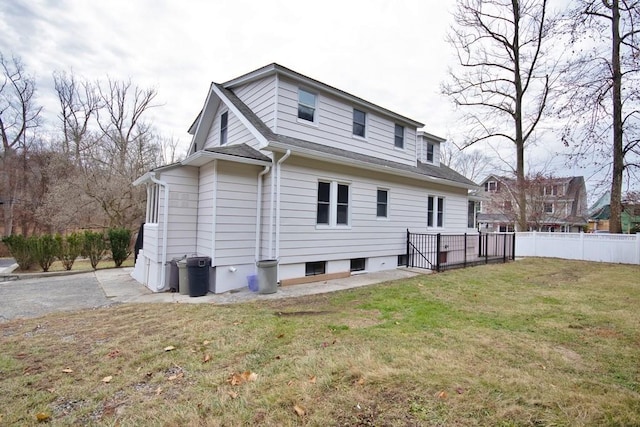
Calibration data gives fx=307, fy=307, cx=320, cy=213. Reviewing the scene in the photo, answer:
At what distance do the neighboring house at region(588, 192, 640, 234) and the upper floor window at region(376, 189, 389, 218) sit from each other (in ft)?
42.1

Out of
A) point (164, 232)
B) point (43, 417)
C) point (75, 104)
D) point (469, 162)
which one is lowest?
point (43, 417)

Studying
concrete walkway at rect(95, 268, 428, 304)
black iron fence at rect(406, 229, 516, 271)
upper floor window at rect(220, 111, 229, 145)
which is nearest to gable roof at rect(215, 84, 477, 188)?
upper floor window at rect(220, 111, 229, 145)

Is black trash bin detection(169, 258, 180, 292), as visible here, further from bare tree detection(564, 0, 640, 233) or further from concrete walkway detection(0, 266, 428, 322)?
bare tree detection(564, 0, 640, 233)

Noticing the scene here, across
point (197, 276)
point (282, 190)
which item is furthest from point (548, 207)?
point (197, 276)

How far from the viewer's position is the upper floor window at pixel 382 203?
34.1ft

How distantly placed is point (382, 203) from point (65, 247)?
11.6 m

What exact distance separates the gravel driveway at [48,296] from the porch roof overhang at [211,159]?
3629 mm

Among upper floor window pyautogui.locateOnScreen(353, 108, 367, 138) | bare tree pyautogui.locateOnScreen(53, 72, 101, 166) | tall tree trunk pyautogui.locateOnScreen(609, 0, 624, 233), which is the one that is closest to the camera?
upper floor window pyautogui.locateOnScreen(353, 108, 367, 138)

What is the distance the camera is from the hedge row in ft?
35.6

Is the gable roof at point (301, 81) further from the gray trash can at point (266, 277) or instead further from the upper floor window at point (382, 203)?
the gray trash can at point (266, 277)

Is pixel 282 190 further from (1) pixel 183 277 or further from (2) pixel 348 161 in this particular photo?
(1) pixel 183 277

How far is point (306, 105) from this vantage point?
895 centimetres

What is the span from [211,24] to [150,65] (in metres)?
10.4

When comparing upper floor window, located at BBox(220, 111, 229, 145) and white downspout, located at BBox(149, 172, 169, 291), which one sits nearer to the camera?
white downspout, located at BBox(149, 172, 169, 291)
